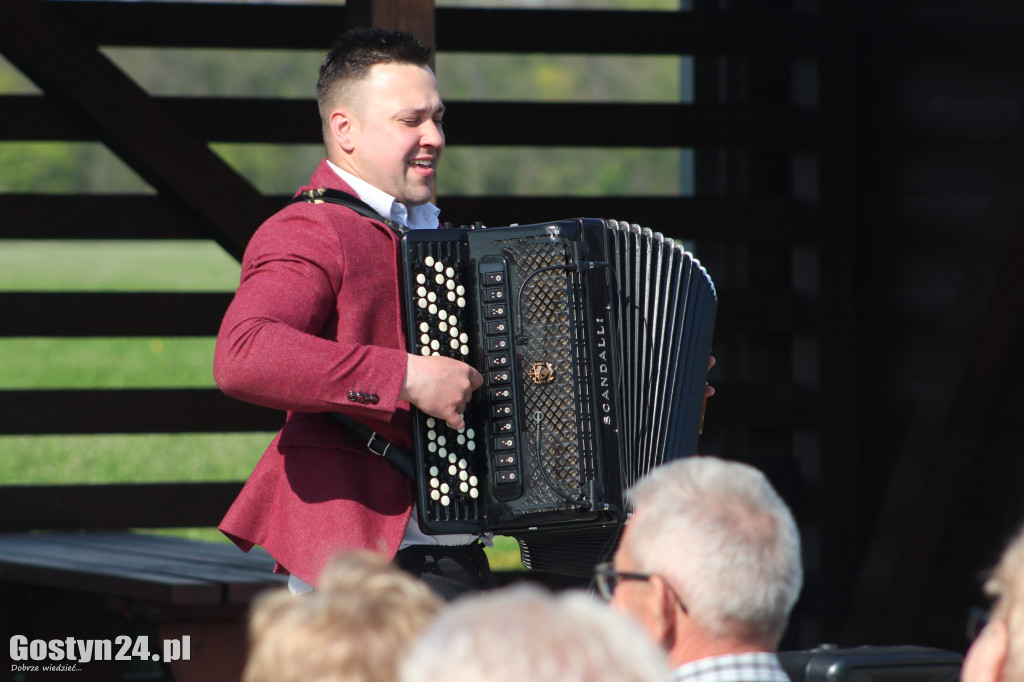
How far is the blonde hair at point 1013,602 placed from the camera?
154 centimetres

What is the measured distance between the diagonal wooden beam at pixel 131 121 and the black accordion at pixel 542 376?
6.06 feet

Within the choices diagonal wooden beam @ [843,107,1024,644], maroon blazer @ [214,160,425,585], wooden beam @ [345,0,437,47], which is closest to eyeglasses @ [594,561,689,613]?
maroon blazer @ [214,160,425,585]

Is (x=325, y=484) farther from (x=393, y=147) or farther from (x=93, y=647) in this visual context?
(x=93, y=647)

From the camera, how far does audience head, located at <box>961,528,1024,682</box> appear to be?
154cm

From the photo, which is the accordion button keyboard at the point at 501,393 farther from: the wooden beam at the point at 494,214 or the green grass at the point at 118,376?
the green grass at the point at 118,376

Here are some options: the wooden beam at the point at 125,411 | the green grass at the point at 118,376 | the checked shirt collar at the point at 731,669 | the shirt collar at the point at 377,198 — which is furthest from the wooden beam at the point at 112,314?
the checked shirt collar at the point at 731,669

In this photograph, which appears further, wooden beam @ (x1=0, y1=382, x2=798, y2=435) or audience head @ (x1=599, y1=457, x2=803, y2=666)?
wooden beam @ (x1=0, y1=382, x2=798, y2=435)

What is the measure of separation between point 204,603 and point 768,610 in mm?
2092

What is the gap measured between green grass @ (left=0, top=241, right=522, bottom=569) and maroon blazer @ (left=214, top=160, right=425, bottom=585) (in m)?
4.85

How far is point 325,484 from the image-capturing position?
221cm

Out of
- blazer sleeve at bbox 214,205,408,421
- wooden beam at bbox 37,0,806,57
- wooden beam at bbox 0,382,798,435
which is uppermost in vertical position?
wooden beam at bbox 37,0,806,57

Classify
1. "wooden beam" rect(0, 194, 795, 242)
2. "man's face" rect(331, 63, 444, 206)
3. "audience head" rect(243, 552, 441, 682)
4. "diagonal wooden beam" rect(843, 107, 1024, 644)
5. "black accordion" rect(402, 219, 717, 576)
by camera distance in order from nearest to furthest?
"audience head" rect(243, 552, 441, 682) < "black accordion" rect(402, 219, 717, 576) < "man's face" rect(331, 63, 444, 206) < "diagonal wooden beam" rect(843, 107, 1024, 644) < "wooden beam" rect(0, 194, 795, 242)

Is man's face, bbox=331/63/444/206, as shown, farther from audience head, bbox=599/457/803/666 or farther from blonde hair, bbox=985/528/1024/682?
blonde hair, bbox=985/528/1024/682

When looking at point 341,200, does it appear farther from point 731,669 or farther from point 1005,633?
point 1005,633
